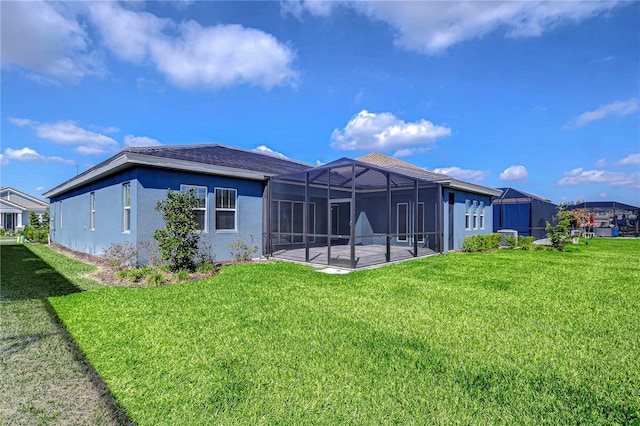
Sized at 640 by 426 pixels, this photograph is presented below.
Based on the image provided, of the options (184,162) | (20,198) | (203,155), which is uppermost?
(20,198)

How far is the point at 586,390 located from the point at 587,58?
13.6m

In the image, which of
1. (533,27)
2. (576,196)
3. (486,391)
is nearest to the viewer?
(486,391)

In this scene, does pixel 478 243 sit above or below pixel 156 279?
above

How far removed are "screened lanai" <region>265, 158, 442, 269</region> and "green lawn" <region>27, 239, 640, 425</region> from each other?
13.9 feet

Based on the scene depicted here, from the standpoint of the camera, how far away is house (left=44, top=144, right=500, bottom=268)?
9.01m

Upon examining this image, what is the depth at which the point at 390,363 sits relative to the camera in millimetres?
3295

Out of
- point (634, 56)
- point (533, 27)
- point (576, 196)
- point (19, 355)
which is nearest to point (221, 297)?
point (19, 355)

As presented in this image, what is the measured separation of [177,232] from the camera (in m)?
7.96

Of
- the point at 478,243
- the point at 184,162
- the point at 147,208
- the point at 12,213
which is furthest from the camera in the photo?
the point at 12,213

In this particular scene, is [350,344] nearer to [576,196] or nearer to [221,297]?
[221,297]

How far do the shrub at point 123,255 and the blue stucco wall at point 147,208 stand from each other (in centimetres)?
23

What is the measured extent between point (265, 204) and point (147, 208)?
3956mm

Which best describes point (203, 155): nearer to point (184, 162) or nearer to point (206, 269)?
point (184, 162)

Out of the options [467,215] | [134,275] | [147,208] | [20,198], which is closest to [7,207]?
[20,198]
